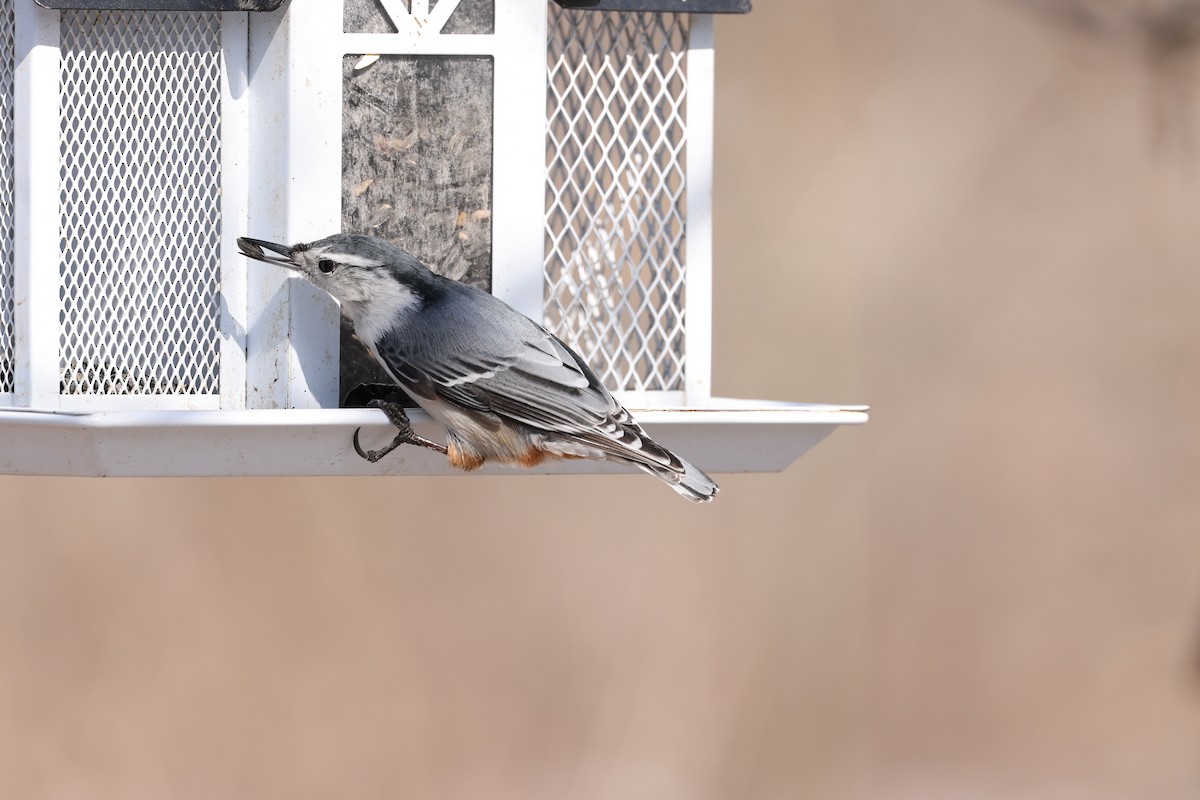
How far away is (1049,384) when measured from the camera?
5246 mm

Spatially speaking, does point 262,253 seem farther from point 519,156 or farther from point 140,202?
point 519,156

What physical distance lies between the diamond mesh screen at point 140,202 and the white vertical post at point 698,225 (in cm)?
80

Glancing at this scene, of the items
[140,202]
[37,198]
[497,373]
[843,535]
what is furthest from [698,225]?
[843,535]

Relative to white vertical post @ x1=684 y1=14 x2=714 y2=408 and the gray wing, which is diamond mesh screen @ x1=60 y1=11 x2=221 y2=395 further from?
white vertical post @ x1=684 y1=14 x2=714 y2=408

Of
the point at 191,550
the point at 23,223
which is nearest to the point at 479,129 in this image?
the point at 23,223

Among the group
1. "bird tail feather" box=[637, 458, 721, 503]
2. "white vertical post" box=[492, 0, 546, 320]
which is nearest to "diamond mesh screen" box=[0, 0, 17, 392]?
"white vertical post" box=[492, 0, 546, 320]

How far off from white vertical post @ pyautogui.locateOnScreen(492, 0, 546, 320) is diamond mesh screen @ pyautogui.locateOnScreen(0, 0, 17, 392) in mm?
820

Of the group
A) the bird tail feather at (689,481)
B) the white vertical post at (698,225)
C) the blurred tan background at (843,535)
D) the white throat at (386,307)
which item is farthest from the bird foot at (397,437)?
the blurred tan background at (843,535)

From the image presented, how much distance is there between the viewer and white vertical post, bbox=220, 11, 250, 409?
2.37 m

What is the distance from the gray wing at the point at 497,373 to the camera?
7.26ft

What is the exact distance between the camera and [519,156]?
2.41 metres

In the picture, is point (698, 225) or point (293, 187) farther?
point (698, 225)

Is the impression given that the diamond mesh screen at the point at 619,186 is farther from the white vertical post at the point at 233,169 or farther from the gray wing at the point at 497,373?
the white vertical post at the point at 233,169

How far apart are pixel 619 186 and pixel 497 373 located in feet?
1.55
